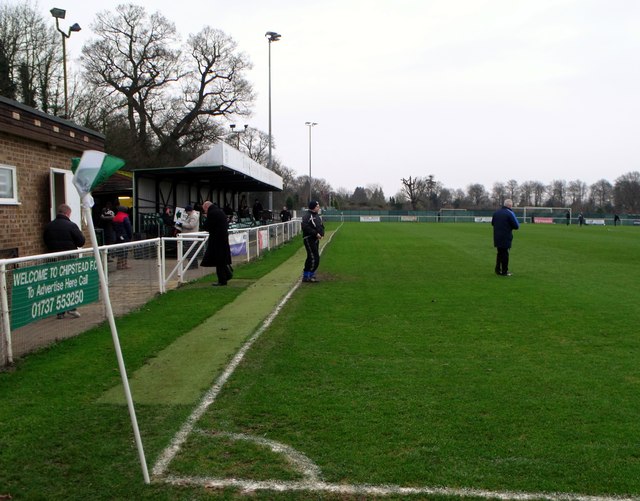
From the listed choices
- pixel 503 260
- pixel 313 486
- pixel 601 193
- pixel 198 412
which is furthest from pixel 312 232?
pixel 601 193

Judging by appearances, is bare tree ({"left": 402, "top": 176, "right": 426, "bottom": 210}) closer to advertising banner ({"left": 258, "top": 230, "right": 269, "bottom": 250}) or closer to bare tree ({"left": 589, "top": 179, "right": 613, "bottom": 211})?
bare tree ({"left": 589, "top": 179, "right": 613, "bottom": 211})

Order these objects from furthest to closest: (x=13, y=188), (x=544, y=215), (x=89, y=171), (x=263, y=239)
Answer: (x=544, y=215)
(x=263, y=239)
(x=13, y=188)
(x=89, y=171)

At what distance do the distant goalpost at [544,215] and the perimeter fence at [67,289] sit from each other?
67722mm

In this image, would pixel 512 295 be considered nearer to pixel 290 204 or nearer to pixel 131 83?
pixel 131 83

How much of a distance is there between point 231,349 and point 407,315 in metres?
3.12

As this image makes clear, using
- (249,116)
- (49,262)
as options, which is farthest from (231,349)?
(249,116)

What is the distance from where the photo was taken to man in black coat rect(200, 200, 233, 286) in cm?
1144

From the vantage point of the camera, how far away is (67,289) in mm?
7148

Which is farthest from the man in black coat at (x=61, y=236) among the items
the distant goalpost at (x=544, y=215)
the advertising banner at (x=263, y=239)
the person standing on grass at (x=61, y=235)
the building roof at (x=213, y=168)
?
the distant goalpost at (x=544, y=215)

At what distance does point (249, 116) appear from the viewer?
50656 mm

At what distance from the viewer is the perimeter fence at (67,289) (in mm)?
6039

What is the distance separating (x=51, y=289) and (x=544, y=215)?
82.1m

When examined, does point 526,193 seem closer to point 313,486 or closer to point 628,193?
point 628,193

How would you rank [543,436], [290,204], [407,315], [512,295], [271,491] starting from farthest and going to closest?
1. [290,204]
2. [512,295]
3. [407,315]
4. [543,436]
5. [271,491]
